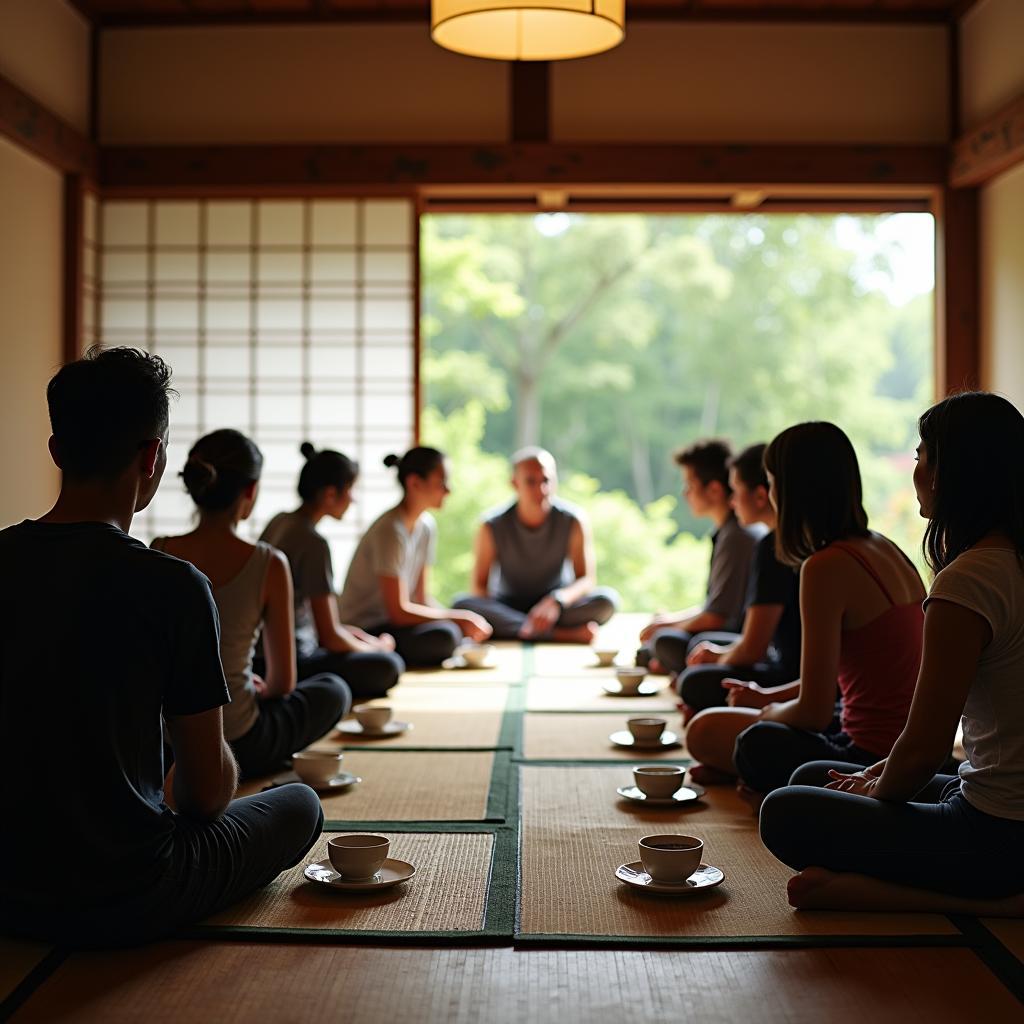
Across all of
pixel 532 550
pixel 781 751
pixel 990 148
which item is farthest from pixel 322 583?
pixel 990 148

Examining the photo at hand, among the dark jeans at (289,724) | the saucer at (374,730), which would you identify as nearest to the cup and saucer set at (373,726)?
the saucer at (374,730)

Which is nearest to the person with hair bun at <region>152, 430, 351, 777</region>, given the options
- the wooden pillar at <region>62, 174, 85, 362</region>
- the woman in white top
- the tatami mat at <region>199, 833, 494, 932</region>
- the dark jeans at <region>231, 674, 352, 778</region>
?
the dark jeans at <region>231, 674, 352, 778</region>

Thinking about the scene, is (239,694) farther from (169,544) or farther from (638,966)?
(638,966)

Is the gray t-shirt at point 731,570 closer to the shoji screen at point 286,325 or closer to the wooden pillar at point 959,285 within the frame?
the wooden pillar at point 959,285

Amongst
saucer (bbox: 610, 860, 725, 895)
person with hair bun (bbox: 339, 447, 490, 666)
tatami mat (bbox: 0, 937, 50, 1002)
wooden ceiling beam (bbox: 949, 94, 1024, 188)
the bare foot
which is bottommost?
tatami mat (bbox: 0, 937, 50, 1002)

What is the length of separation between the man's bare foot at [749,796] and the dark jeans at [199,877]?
1089 millimetres

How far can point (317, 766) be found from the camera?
2.87 metres

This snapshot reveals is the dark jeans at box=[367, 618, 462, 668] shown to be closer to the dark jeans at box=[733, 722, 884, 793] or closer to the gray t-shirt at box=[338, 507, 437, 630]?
the gray t-shirt at box=[338, 507, 437, 630]

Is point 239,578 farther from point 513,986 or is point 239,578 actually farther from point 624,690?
point 624,690

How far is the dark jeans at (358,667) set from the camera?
160 inches

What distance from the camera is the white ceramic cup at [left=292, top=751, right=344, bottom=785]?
287 centimetres

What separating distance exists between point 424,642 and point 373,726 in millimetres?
1333

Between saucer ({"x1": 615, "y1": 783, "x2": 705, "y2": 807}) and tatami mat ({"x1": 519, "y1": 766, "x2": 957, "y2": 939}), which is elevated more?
saucer ({"x1": 615, "y1": 783, "x2": 705, "y2": 807})

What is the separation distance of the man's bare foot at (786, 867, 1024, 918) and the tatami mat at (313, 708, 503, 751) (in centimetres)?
145
